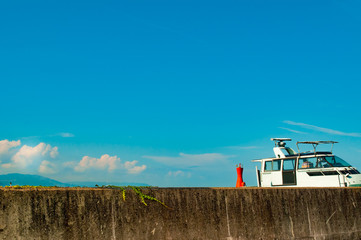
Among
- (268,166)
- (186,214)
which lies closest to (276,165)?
(268,166)

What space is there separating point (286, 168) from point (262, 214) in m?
10.9

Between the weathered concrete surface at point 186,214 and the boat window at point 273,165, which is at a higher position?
the boat window at point 273,165

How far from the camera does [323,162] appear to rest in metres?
17.3

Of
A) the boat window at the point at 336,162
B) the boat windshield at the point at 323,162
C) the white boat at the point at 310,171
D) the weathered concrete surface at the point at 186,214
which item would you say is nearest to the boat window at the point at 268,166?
the white boat at the point at 310,171

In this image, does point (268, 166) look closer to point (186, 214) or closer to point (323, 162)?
point (323, 162)

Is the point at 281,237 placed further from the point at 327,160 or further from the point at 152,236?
the point at 327,160

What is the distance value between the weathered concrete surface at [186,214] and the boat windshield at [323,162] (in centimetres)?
774

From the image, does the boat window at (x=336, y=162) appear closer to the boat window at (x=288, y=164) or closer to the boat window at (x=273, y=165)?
the boat window at (x=288, y=164)

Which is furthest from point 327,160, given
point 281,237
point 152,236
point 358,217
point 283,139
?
point 152,236

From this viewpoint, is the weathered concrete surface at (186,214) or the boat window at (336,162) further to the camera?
the boat window at (336,162)

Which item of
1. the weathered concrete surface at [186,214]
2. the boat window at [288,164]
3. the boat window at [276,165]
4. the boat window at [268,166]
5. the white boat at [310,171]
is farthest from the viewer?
the boat window at [268,166]

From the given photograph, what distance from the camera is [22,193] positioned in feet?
17.6

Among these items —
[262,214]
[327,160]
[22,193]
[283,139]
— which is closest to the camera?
[22,193]

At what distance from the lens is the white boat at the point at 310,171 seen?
16.4 metres
